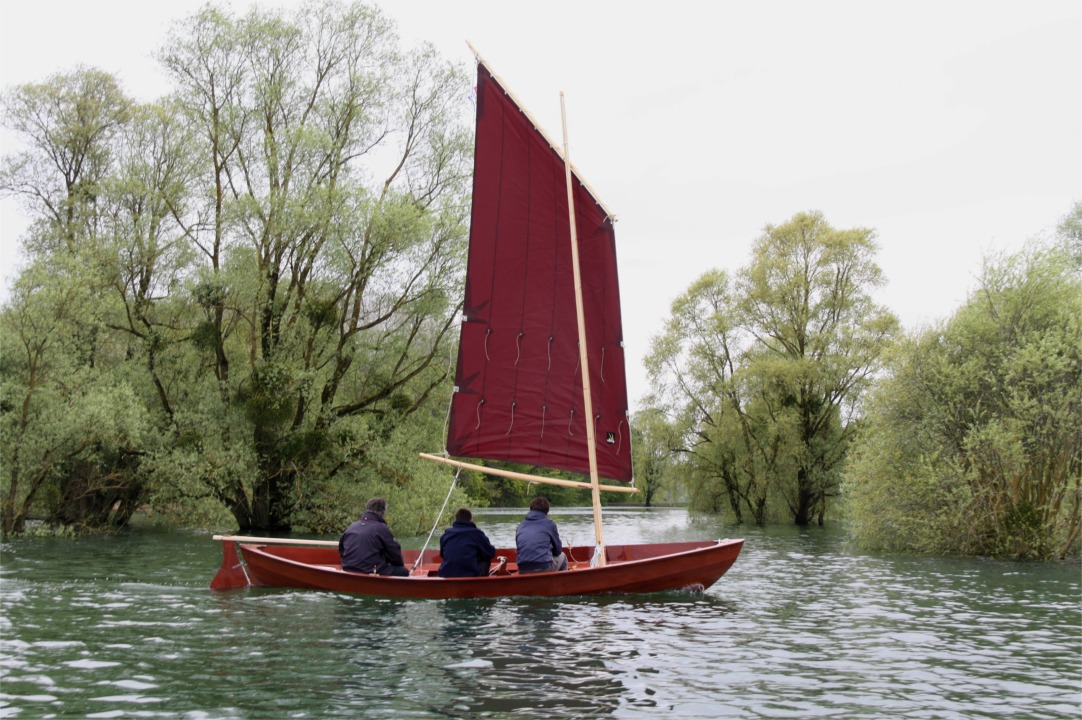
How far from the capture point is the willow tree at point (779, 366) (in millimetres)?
44062

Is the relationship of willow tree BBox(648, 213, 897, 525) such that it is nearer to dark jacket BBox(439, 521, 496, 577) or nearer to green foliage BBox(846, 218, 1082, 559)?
green foliage BBox(846, 218, 1082, 559)

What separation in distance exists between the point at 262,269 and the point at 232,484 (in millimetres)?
7336

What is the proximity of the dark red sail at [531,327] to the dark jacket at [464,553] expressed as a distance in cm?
192

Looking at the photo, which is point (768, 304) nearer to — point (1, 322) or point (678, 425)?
point (678, 425)

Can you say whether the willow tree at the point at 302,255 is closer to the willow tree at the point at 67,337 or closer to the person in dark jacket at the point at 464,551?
the willow tree at the point at 67,337

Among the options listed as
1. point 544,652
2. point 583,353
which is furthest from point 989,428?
point 544,652

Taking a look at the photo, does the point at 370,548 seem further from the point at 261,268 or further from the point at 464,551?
the point at 261,268

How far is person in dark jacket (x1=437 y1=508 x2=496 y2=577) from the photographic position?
16094 mm

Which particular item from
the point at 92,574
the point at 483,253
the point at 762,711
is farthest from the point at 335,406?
the point at 762,711

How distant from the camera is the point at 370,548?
16.2 meters

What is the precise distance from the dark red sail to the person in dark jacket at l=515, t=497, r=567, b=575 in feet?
4.67

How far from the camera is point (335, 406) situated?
34594 mm

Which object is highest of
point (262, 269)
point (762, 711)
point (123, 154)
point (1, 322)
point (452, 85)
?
point (452, 85)

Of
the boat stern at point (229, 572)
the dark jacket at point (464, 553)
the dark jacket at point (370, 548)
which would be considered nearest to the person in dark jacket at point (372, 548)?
the dark jacket at point (370, 548)
